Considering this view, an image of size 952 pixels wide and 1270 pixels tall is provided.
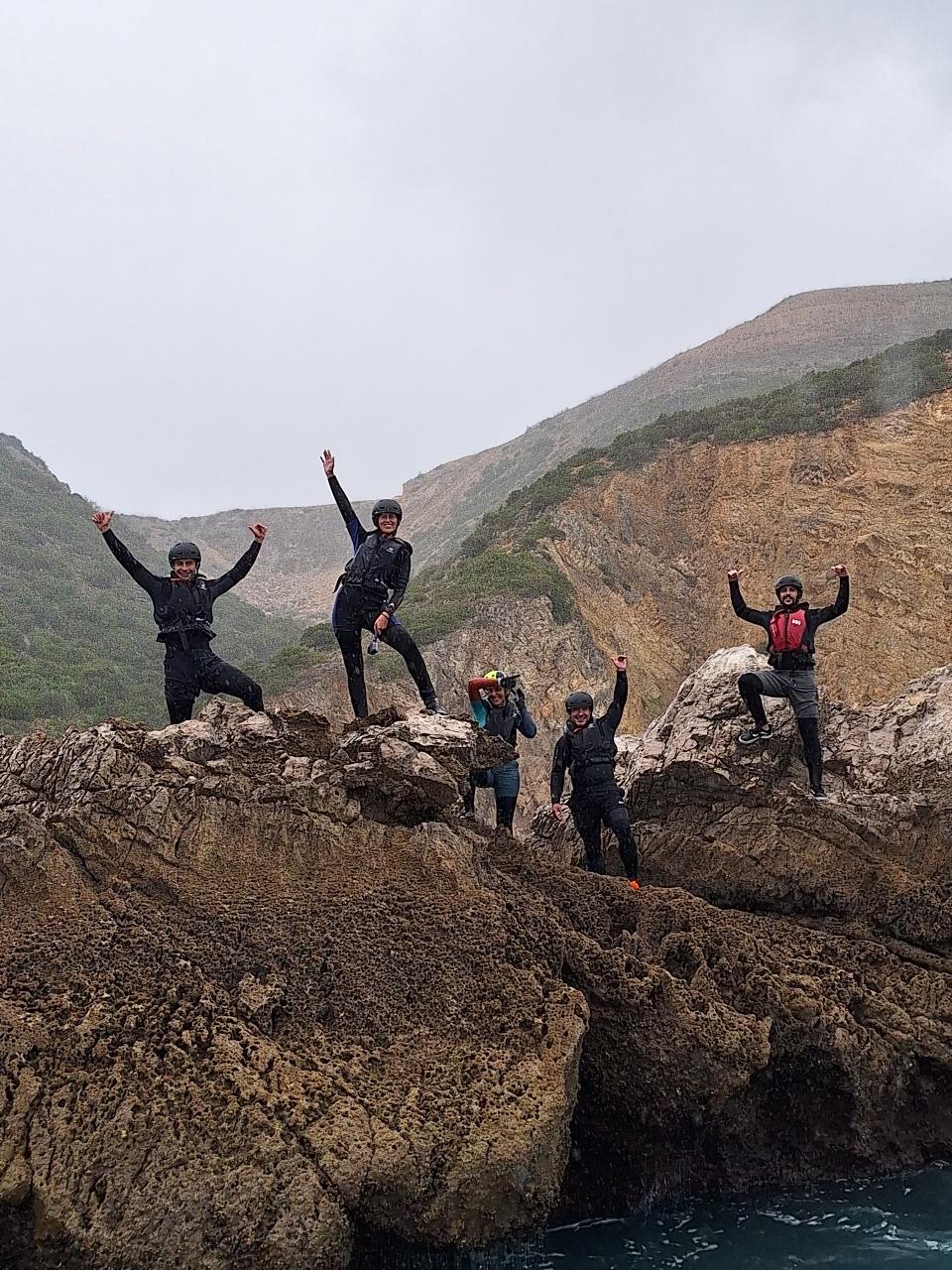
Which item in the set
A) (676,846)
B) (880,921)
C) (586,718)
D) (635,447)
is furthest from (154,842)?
(635,447)

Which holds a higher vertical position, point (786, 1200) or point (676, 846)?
point (676, 846)

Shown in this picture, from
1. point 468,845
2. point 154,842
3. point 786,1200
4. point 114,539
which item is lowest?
point 786,1200

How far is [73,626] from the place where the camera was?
31641 mm

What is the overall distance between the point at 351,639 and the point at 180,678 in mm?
1437

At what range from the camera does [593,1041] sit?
589 cm

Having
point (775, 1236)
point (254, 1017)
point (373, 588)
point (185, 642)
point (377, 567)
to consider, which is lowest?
point (775, 1236)

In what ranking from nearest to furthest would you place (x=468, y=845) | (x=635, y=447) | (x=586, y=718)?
(x=468, y=845) → (x=586, y=718) → (x=635, y=447)

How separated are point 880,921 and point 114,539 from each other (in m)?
6.71

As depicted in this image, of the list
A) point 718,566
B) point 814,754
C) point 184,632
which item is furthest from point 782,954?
point 718,566

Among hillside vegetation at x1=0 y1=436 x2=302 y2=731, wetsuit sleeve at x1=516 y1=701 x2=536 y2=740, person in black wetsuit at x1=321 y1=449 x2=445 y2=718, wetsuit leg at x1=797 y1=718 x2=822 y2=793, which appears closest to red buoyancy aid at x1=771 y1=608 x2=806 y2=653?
wetsuit leg at x1=797 y1=718 x2=822 y2=793

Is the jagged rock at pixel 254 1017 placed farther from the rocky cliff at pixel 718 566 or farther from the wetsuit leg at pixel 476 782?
the rocky cliff at pixel 718 566

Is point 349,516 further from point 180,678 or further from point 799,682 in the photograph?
point 799,682

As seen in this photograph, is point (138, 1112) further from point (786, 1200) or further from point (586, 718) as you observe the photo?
point (586, 718)

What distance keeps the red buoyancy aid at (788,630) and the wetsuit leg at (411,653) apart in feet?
9.98
